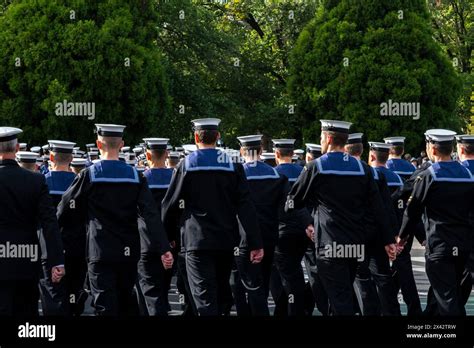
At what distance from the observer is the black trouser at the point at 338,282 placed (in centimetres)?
1043

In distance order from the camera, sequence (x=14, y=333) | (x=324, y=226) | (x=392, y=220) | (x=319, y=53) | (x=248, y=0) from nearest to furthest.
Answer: (x=14, y=333)
(x=324, y=226)
(x=392, y=220)
(x=319, y=53)
(x=248, y=0)

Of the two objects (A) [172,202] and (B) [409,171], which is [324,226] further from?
(B) [409,171]

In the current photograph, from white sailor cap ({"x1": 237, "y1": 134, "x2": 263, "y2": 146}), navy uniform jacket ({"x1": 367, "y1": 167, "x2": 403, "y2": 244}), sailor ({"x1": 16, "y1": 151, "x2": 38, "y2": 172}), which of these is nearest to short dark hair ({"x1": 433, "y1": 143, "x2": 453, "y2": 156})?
navy uniform jacket ({"x1": 367, "y1": 167, "x2": 403, "y2": 244})

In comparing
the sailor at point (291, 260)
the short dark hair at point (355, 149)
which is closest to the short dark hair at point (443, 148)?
the short dark hair at point (355, 149)

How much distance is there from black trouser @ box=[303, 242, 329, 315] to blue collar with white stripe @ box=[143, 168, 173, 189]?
1.87 metres

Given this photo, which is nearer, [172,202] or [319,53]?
[172,202]

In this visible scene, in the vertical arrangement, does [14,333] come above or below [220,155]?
below

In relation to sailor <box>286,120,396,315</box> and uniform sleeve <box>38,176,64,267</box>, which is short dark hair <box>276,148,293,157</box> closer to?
sailor <box>286,120,396,315</box>

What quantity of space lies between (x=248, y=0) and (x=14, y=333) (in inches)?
1482

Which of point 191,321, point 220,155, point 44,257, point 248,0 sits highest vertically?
point 248,0

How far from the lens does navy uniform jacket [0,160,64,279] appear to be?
367 inches

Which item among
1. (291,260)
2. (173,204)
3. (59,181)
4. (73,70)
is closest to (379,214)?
(173,204)

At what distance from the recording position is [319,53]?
39.1m

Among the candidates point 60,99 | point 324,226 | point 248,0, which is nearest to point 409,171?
point 324,226
